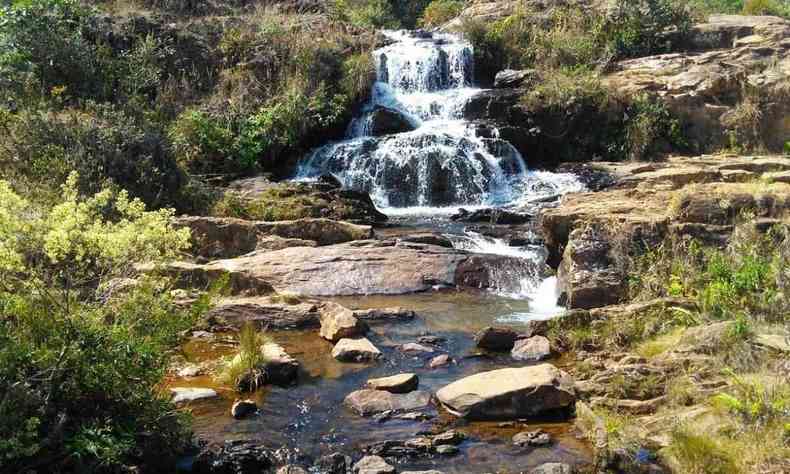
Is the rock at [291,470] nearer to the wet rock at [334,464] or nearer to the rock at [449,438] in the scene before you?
the wet rock at [334,464]

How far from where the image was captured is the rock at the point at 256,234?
11.1 meters

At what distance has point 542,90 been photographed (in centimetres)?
1786

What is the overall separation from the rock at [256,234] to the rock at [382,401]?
201 inches

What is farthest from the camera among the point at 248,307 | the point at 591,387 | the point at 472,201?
the point at 472,201

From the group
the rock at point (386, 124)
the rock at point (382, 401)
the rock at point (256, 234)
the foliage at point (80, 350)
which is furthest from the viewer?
the rock at point (386, 124)

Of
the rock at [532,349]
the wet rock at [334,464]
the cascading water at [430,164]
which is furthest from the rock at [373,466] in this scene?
the cascading water at [430,164]

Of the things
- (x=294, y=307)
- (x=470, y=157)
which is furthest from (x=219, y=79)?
(x=294, y=307)

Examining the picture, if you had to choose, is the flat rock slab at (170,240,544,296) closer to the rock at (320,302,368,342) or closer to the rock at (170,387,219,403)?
the rock at (320,302,368,342)

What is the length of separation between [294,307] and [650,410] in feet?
15.0

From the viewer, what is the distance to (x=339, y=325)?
811cm

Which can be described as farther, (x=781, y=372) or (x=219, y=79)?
(x=219, y=79)

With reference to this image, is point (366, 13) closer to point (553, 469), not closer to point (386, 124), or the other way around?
point (386, 124)

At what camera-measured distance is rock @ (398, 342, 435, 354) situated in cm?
779

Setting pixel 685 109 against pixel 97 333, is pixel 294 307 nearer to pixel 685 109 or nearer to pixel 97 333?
pixel 97 333
